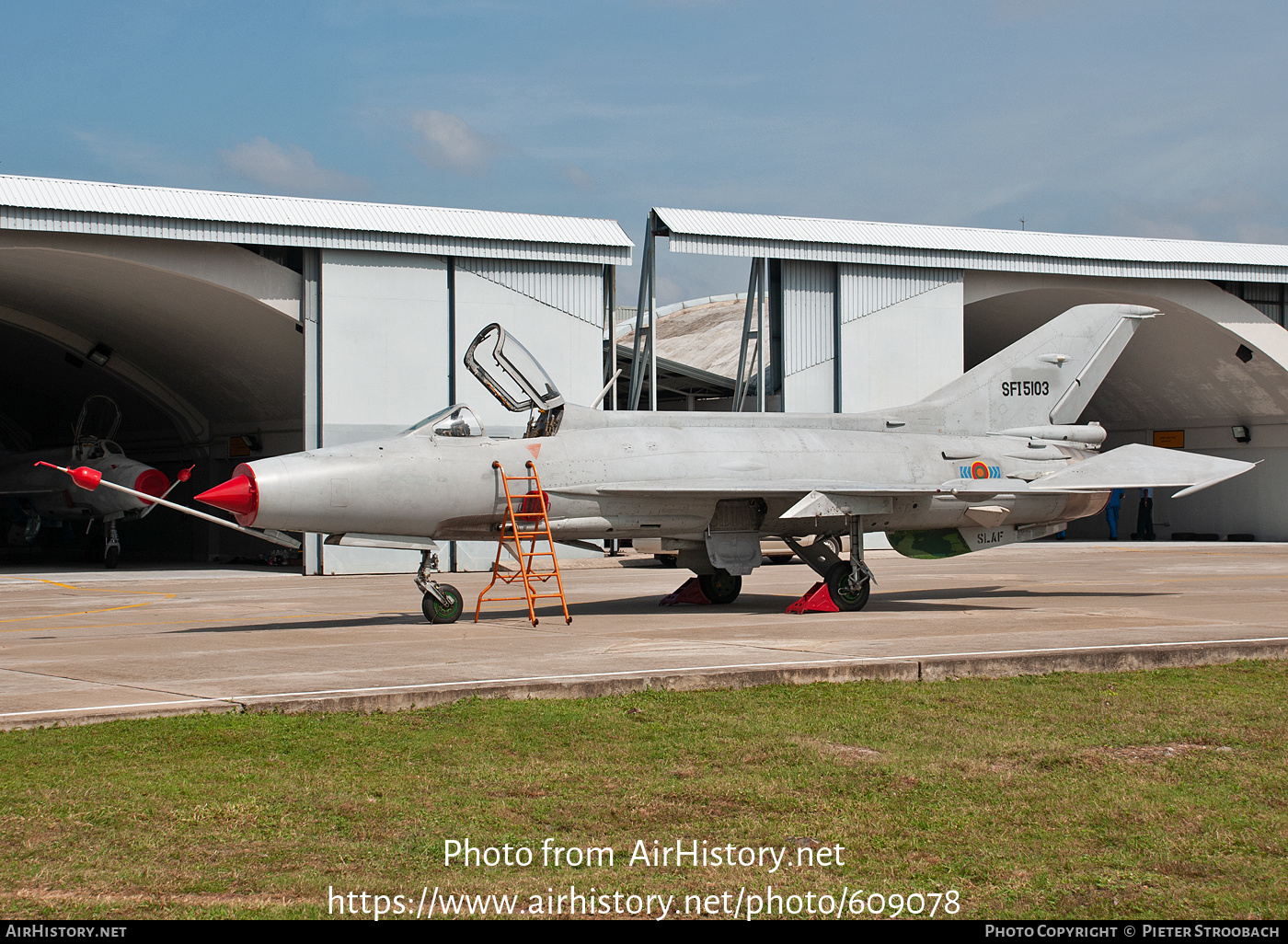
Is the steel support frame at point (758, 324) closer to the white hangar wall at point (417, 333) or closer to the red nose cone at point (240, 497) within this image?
the white hangar wall at point (417, 333)

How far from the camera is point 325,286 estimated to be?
86.8 ft

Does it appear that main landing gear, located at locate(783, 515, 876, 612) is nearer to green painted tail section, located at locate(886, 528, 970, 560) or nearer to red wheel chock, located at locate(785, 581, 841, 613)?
red wheel chock, located at locate(785, 581, 841, 613)

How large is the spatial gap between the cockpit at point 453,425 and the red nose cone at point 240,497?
2.09 m

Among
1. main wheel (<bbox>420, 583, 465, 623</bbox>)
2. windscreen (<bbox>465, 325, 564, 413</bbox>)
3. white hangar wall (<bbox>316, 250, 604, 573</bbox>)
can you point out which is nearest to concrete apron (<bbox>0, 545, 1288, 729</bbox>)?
main wheel (<bbox>420, 583, 465, 623</bbox>)

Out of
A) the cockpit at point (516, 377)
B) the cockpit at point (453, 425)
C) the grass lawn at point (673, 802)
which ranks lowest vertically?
the grass lawn at point (673, 802)

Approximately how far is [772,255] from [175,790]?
85.4 ft

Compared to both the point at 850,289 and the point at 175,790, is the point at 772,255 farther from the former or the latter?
the point at 175,790

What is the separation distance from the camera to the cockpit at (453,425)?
13.8 metres

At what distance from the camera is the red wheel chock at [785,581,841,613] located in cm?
1510

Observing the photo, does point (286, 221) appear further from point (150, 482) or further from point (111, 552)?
point (111, 552)

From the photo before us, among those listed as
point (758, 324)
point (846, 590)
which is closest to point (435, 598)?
point (846, 590)

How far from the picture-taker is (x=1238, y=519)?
129 feet

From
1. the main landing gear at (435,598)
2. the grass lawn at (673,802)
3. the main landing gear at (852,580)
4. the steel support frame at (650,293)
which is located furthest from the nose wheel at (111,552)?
the grass lawn at (673,802)
